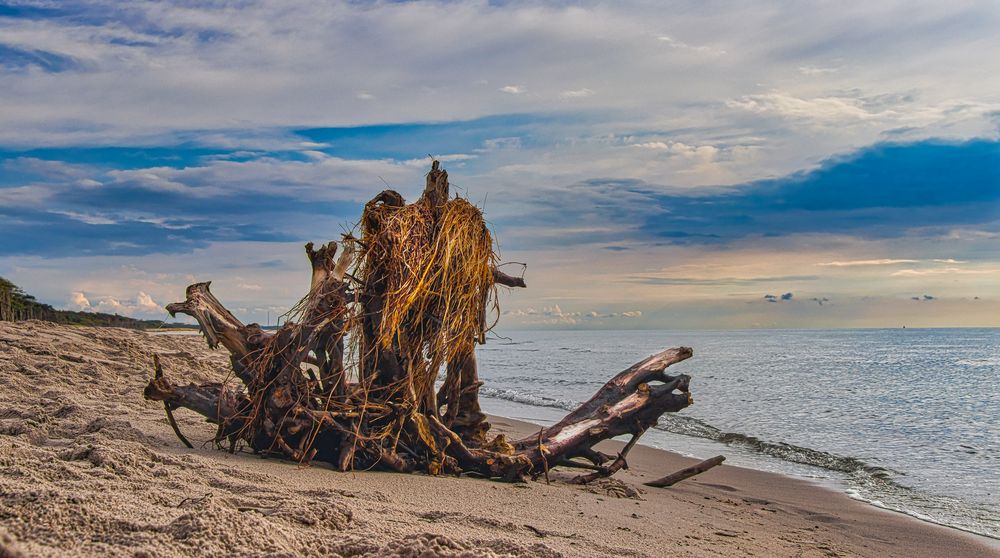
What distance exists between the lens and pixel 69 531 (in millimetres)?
3010

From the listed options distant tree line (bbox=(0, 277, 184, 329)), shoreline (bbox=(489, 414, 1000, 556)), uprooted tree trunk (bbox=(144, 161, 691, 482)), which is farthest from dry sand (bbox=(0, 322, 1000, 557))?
distant tree line (bbox=(0, 277, 184, 329))

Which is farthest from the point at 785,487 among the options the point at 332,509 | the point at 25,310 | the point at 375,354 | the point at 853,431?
the point at 25,310

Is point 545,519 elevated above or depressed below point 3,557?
below

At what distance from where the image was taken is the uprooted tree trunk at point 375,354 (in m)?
5.99

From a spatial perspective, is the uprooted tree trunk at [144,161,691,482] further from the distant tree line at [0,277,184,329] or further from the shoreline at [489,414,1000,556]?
the distant tree line at [0,277,184,329]

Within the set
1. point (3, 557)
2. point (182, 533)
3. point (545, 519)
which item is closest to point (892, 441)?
point (545, 519)

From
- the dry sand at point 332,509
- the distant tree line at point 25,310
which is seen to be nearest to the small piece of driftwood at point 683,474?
the dry sand at point 332,509

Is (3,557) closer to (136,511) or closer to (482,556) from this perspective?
(136,511)

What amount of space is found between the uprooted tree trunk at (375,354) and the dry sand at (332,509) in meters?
0.32

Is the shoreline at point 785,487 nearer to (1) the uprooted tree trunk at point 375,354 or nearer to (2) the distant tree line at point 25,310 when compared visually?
(1) the uprooted tree trunk at point 375,354

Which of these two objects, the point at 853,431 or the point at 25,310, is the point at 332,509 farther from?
the point at 25,310

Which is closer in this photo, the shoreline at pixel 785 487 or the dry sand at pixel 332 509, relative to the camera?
the dry sand at pixel 332 509

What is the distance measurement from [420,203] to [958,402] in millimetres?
17741

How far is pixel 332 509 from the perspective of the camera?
3918 mm
